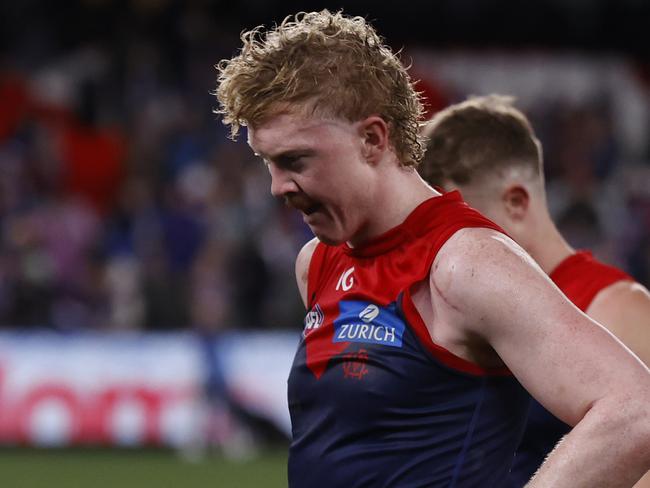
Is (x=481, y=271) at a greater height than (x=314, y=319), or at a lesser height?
greater

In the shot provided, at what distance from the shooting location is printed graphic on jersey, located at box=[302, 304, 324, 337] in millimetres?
3150

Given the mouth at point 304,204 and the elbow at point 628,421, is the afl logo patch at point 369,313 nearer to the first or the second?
the mouth at point 304,204

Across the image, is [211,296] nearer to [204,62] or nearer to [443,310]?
[204,62]

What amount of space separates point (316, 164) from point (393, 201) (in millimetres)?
248

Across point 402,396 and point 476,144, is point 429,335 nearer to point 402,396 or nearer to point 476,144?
point 402,396

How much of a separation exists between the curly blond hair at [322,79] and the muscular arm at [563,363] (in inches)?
17.8

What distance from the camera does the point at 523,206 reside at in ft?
13.2

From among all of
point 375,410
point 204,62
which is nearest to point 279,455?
point 204,62

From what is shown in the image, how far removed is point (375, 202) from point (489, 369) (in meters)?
0.47

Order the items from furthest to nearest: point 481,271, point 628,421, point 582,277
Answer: point 582,277 < point 481,271 < point 628,421

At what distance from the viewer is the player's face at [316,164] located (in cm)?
287

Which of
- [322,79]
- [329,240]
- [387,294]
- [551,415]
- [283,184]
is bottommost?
[551,415]

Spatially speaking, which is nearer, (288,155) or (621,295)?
(288,155)

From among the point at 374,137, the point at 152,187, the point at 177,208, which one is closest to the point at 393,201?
the point at 374,137
